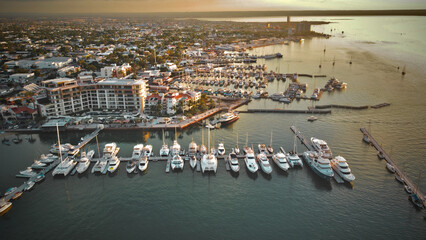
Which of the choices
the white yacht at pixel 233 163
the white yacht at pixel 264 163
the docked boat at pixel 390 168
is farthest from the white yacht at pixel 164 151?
the docked boat at pixel 390 168

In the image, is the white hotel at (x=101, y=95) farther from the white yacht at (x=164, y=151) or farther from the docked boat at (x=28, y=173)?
the docked boat at (x=28, y=173)

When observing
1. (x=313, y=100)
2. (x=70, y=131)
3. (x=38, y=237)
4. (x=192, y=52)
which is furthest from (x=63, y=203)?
(x=192, y=52)

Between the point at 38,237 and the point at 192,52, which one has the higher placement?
the point at 192,52

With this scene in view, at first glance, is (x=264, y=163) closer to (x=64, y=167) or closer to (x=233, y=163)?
(x=233, y=163)

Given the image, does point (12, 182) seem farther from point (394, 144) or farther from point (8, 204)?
point (394, 144)

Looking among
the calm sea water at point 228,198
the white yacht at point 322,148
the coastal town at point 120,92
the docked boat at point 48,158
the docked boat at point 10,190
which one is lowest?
the calm sea water at point 228,198

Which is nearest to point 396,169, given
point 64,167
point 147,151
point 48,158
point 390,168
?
point 390,168

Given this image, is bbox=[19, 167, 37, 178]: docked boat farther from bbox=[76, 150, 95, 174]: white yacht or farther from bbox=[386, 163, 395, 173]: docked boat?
bbox=[386, 163, 395, 173]: docked boat

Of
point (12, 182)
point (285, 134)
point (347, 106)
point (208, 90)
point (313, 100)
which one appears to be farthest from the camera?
point (208, 90)
